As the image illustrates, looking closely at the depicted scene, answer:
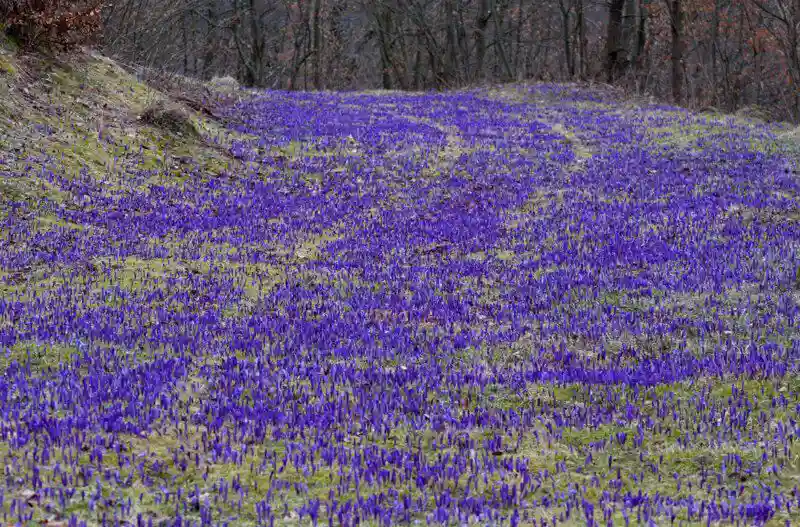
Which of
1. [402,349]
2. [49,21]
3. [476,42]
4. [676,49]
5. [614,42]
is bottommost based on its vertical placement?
[402,349]

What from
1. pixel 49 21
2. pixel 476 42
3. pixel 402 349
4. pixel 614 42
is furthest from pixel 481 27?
pixel 402 349

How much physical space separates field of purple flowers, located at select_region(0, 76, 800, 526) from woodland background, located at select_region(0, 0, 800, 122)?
10055 millimetres

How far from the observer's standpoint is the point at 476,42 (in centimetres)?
5250

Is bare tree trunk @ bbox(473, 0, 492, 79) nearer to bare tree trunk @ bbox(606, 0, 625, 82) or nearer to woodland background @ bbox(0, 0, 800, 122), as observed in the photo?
woodland background @ bbox(0, 0, 800, 122)

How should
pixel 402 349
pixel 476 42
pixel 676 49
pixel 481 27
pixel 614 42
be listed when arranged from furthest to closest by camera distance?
pixel 476 42 < pixel 481 27 < pixel 614 42 < pixel 676 49 < pixel 402 349

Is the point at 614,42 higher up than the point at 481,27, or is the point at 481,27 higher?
the point at 481,27

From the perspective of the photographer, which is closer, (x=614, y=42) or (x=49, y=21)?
(x=49, y=21)

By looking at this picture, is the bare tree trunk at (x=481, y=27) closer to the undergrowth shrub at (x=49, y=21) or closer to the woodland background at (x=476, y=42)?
the woodland background at (x=476, y=42)

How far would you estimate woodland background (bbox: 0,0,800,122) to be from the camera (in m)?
37.4

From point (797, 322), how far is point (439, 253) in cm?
638

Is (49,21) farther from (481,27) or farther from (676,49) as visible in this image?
(481,27)

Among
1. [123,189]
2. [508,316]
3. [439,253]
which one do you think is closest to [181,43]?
[123,189]

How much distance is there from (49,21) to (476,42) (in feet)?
121

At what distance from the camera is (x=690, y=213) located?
52.0 feet
